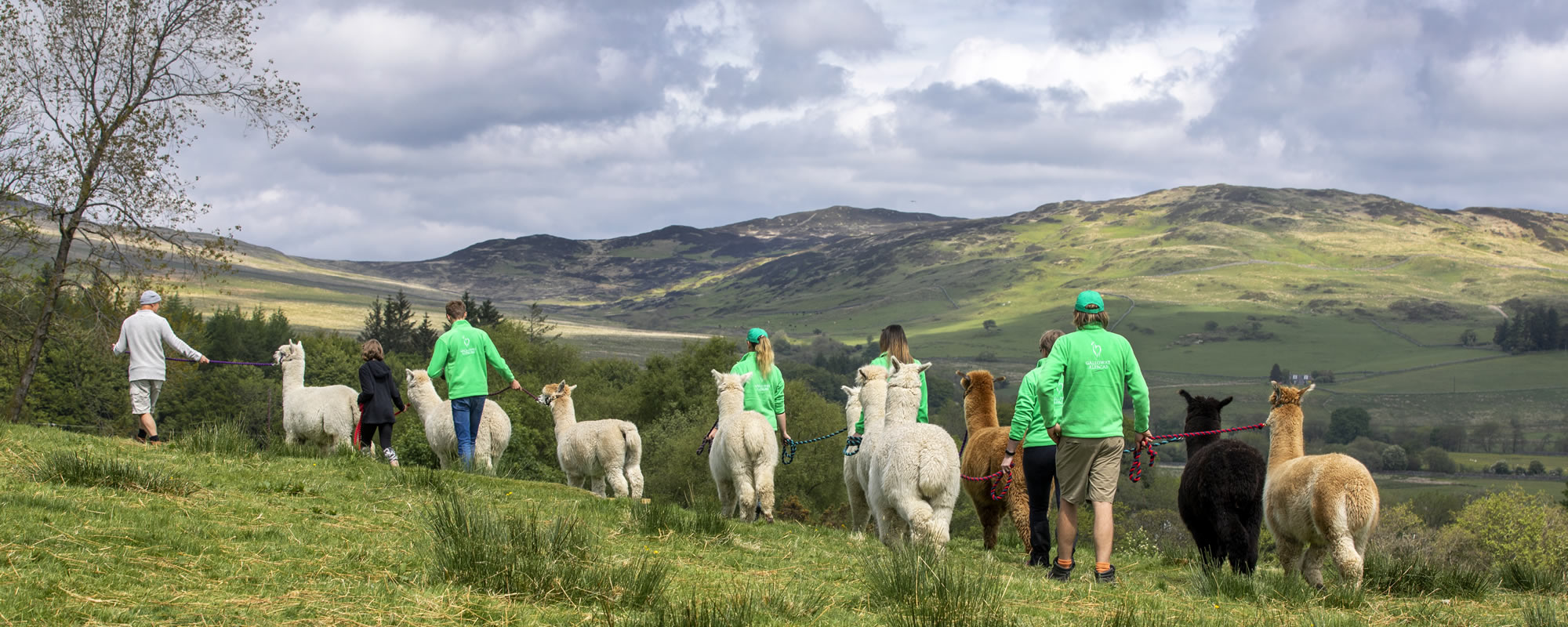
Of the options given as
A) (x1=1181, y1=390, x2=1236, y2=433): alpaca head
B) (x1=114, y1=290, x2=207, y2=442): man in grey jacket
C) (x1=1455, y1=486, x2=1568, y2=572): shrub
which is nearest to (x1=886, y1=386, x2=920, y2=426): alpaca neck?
(x1=1181, y1=390, x2=1236, y2=433): alpaca head

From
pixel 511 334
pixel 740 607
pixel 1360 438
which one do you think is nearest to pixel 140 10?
pixel 740 607

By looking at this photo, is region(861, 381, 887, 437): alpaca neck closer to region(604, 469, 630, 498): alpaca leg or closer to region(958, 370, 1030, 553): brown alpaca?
region(958, 370, 1030, 553): brown alpaca

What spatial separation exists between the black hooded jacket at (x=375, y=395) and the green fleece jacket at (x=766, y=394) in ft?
15.1

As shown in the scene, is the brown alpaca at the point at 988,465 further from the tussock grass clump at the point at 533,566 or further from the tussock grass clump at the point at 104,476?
the tussock grass clump at the point at 104,476

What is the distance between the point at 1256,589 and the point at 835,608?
11.8ft

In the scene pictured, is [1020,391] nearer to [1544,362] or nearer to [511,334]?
[511,334]

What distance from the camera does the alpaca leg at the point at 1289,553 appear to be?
29.7ft

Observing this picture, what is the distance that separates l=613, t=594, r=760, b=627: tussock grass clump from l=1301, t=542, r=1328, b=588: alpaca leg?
5.86 meters

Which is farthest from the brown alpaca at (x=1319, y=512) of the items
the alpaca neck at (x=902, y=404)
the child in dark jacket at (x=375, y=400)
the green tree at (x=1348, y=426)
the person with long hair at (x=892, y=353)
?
the green tree at (x=1348, y=426)

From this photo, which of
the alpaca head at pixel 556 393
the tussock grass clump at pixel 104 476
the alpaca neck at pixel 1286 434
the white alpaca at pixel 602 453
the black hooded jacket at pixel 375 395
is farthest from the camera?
the alpaca head at pixel 556 393

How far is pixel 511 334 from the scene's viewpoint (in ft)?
275

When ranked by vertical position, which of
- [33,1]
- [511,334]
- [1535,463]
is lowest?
[1535,463]

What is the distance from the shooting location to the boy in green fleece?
1305cm

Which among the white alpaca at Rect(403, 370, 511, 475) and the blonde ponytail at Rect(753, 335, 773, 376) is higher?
the blonde ponytail at Rect(753, 335, 773, 376)
